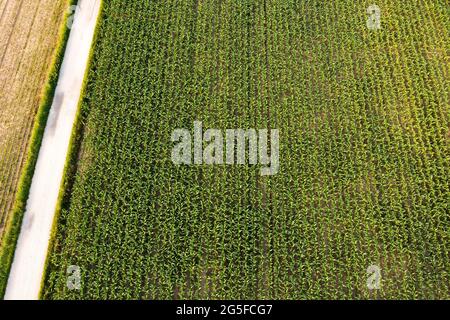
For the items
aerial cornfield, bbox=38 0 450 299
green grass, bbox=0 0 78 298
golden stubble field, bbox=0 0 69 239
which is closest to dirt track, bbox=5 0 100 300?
green grass, bbox=0 0 78 298

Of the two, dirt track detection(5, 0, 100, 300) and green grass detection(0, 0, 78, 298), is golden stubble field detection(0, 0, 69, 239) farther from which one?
dirt track detection(5, 0, 100, 300)

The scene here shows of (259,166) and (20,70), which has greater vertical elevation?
(20,70)

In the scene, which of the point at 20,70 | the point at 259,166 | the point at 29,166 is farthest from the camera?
the point at 20,70

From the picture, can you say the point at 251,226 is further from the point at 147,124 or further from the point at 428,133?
the point at 428,133

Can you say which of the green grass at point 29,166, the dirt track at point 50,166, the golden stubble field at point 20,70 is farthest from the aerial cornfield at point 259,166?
the golden stubble field at point 20,70

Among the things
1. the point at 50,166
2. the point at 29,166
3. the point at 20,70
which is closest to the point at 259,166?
the point at 50,166

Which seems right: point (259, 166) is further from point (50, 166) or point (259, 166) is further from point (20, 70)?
point (20, 70)
